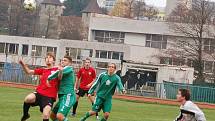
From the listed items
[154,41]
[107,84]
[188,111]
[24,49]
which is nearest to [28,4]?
[107,84]

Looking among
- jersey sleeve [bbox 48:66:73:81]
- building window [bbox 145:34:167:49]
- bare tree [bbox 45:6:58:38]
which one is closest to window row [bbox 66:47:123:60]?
building window [bbox 145:34:167:49]

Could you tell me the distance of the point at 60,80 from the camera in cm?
1373

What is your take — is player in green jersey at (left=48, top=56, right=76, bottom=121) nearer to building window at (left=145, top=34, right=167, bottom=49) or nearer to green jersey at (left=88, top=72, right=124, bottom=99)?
green jersey at (left=88, top=72, right=124, bottom=99)

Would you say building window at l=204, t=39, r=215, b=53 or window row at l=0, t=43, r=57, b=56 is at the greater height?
building window at l=204, t=39, r=215, b=53

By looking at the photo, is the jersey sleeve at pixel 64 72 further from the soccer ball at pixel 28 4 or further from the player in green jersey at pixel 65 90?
the soccer ball at pixel 28 4

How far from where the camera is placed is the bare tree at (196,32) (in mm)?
61094

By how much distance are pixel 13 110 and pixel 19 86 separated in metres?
20.5

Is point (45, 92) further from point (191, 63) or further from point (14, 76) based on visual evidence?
point (191, 63)

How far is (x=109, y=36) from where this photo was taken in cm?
9506

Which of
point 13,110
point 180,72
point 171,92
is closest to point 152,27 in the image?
point 180,72

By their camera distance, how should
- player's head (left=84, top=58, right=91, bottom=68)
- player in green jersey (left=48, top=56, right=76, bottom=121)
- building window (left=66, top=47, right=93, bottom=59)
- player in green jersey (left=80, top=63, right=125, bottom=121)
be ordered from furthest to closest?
building window (left=66, top=47, right=93, bottom=59) → player's head (left=84, top=58, right=91, bottom=68) → player in green jersey (left=80, top=63, right=125, bottom=121) → player in green jersey (left=48, top=56, right=76, bottom=121)

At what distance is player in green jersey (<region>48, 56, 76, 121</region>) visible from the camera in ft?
44.6

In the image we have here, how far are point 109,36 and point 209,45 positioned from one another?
107 feet

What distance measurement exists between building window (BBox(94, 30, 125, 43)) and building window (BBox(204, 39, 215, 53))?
2743cm
